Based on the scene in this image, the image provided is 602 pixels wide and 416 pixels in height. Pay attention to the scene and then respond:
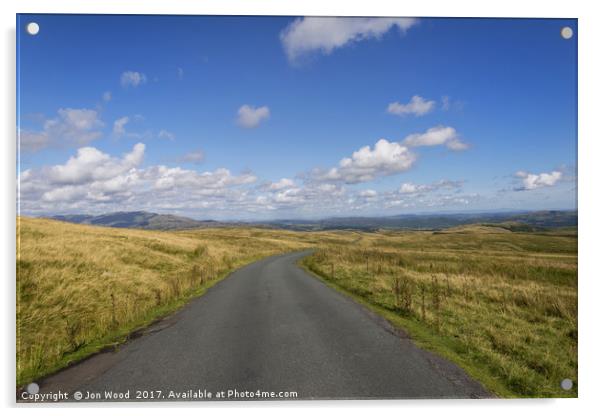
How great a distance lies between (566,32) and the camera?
28.1ft

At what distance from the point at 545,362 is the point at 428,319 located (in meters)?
3.75

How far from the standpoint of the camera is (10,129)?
317 inches

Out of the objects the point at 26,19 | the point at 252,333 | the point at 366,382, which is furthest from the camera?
the point at 252,333

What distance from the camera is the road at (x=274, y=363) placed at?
654cm

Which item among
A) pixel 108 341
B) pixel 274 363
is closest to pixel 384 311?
pixel 274 363

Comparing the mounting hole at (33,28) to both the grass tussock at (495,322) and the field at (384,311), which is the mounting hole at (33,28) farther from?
the grass tussock at (495,322)

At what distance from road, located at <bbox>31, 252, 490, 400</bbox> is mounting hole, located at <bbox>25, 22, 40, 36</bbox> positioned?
7.38 metres

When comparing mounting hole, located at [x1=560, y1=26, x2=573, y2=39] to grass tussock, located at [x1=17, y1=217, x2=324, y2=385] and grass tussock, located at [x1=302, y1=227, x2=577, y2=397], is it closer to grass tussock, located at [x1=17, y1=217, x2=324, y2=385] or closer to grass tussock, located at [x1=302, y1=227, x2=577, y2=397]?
grass tussock, located at [x1=302, y1=227, x2=577, y2=397]

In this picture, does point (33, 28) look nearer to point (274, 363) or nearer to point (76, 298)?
point (76, 298)

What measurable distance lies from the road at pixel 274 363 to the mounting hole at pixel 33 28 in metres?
7.38

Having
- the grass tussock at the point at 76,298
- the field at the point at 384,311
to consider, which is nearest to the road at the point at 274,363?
the field at the point at 384,311
